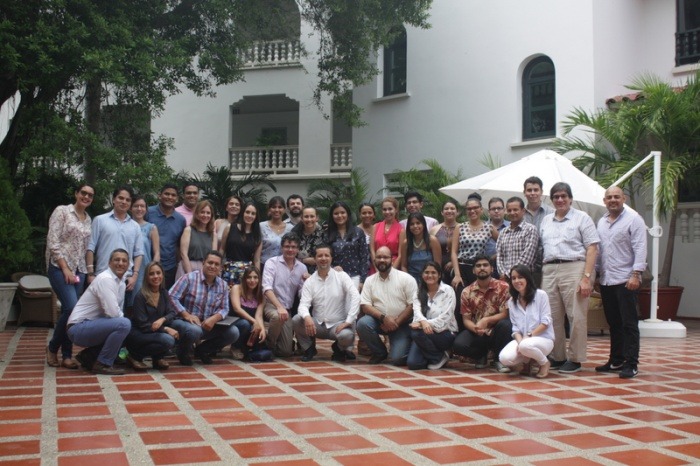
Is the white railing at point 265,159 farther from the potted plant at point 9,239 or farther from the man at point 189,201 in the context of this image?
the man at point 189,201

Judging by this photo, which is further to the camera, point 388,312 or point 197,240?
point 197,240

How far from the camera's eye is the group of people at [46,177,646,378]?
695 cm

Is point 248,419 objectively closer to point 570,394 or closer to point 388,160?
point 570,394

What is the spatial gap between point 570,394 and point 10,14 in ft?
30.4

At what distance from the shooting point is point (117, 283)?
22.4 feet

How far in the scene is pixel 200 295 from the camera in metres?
7.45

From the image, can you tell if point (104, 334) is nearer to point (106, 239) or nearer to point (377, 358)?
point (106, 239)

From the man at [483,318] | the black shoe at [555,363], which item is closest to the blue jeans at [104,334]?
the man at [483,318]

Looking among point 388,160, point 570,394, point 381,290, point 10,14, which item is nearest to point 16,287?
point 10,14

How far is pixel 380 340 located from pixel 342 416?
8.42 feet

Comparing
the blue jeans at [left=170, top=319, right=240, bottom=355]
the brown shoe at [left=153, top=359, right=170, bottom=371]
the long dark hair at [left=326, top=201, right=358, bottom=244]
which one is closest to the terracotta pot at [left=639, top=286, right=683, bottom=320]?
the long dark hair at [left=326, top=201, right=358, bottom=244]

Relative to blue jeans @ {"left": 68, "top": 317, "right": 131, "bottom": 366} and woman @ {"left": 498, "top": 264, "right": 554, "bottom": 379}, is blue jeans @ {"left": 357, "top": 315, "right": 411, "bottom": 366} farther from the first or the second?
blue jeans @ {"left": 68, "top": 317, "right": 131, "bottom": 366}

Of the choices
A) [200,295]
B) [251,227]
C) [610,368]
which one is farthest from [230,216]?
[610,368]

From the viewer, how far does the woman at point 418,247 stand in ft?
26.9
